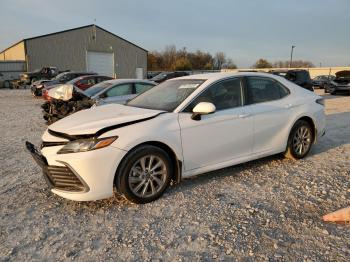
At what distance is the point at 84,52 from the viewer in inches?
1544

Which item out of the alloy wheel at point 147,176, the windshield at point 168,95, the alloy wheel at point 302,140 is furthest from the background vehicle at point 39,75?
the alloy wheel at point 147,176

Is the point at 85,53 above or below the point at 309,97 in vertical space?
above

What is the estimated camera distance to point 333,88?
896 inches

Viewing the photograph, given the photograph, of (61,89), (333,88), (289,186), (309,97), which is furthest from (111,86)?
(333,88)

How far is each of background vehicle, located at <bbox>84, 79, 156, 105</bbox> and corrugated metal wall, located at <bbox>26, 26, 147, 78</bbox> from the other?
2954 centimetres

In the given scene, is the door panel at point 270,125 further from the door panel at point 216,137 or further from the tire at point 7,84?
the tire at point 7,84

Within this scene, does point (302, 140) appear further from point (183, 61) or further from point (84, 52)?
point (183, 61)

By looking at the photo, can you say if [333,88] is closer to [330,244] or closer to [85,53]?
[330,244]

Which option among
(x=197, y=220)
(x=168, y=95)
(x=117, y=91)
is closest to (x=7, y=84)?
(x=117, y=91)

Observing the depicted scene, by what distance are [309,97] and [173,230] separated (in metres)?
3.79

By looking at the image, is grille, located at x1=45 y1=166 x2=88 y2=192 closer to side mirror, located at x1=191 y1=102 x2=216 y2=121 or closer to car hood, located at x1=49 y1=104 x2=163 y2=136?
car hood, located at x1=49 y1=104 x2=163 y2=136

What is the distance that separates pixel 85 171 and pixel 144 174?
71 cm

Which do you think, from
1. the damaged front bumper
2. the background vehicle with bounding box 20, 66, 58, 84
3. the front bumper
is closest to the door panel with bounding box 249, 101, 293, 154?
the front bumper

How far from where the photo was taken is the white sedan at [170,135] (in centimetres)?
376
